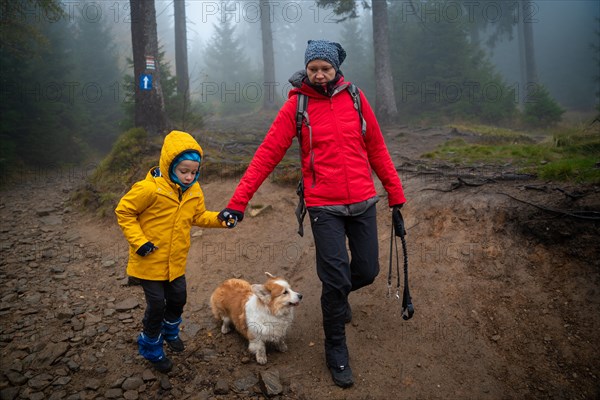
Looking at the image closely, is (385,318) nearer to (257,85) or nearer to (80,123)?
(80,123)

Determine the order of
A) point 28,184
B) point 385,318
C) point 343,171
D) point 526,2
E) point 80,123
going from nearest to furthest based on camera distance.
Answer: point 343,171 → point 385,318 → point 28,184 → point 80,123 → point 526,2

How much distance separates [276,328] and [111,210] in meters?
5.92

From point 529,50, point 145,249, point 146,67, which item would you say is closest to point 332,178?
point 145,249

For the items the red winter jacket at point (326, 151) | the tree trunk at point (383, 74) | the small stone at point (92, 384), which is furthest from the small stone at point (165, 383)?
the tree trunk at point (383, 74)

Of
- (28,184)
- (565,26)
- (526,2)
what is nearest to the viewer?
(28,184)

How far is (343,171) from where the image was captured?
3.37 m

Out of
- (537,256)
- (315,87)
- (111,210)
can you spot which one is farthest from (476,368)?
(111,210)

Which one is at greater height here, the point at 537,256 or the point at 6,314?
the point at 537,256

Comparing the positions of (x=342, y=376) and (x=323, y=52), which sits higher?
(x=323, y=52)

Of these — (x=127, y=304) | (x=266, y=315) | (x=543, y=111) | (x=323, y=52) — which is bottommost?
(x=127, y=304)

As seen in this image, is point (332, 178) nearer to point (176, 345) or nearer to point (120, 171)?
point (176, 345)

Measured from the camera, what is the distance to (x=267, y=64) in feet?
85.0

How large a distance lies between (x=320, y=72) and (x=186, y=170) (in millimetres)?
1596

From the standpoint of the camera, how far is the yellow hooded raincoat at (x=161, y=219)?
11.0ft
